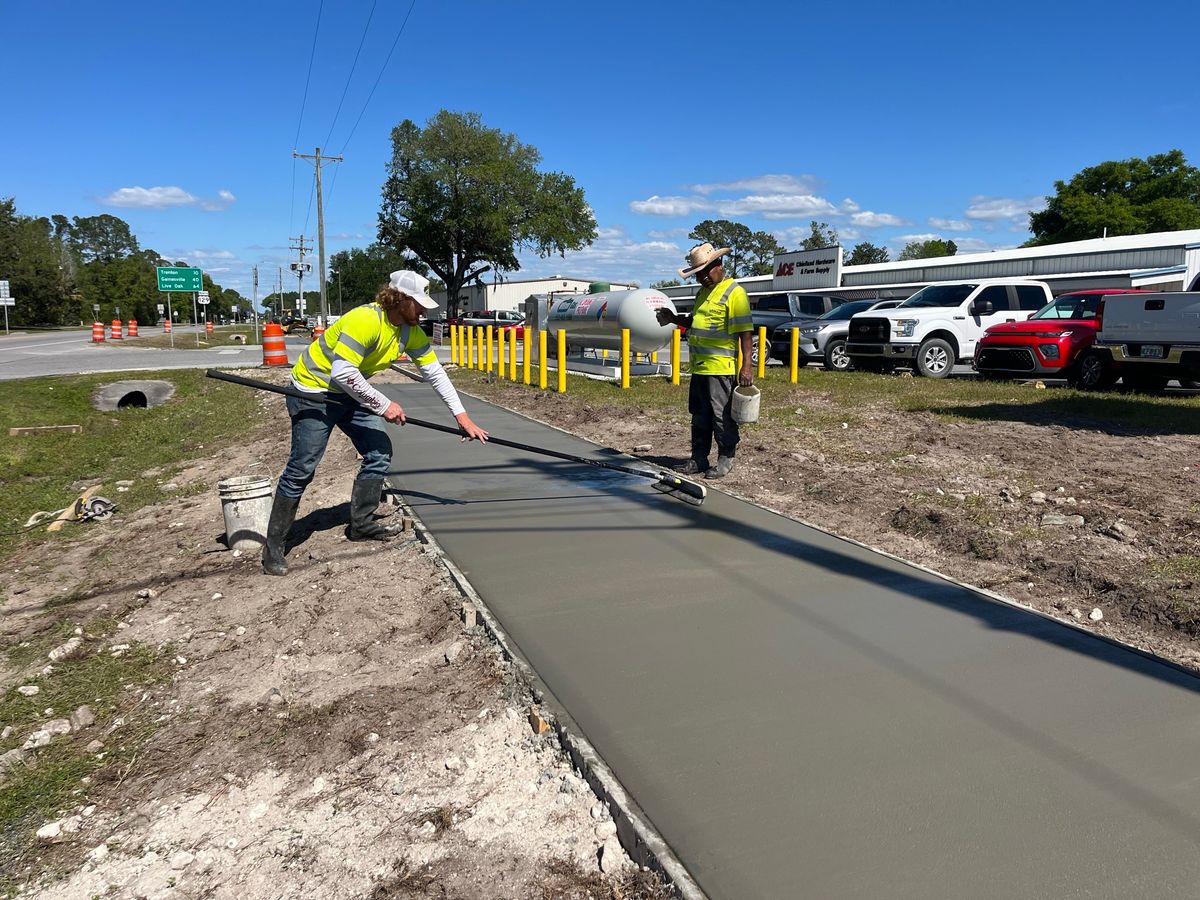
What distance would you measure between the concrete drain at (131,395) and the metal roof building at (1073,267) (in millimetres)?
16912

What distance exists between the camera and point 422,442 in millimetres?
9672

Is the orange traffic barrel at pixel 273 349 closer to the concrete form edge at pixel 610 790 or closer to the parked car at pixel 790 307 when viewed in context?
the parked car at pixel 790 307

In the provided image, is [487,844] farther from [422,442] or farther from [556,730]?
[422,442]

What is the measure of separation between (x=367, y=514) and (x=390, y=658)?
1.98 meters

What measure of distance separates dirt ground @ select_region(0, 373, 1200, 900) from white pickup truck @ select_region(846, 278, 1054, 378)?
8.17 m

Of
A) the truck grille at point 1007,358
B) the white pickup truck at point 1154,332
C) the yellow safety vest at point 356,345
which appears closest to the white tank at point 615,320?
the truck grille at point 1007,358

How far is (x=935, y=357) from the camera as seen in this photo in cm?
1652

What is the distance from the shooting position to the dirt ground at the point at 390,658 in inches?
103

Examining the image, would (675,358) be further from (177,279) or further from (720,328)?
(177,279)

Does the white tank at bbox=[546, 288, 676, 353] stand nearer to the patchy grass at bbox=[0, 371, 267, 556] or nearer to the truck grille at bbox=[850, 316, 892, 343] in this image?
the truck grille at bbox=[850, 316, 892, 343]

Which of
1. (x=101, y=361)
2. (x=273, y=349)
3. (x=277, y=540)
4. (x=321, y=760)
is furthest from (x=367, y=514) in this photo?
(x=101, y=361)

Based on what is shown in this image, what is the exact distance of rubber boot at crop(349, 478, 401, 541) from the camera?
5742mm

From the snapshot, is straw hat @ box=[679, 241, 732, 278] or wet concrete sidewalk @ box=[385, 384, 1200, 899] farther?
straw hat @ box=[679, 241, 732, 278]

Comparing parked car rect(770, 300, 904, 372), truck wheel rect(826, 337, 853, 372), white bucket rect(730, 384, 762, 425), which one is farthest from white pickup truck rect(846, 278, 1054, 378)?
white bucket rect(730, 384, 762, 425)
